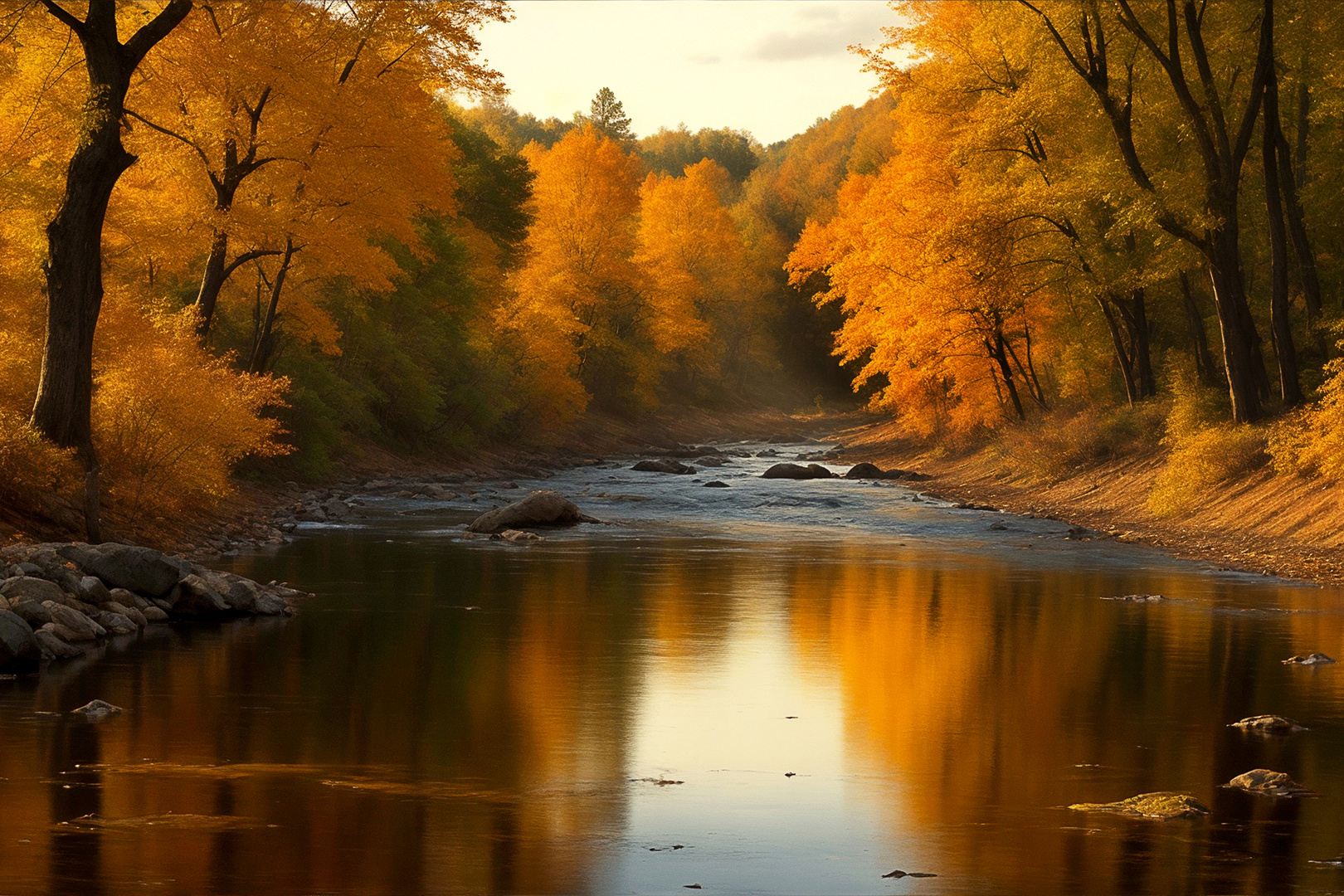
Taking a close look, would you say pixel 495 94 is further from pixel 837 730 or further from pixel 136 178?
pixel 837 730

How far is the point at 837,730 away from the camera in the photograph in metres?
11.1

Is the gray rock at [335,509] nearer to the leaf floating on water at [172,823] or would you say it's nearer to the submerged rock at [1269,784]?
the leaf floating on water at [172,823]

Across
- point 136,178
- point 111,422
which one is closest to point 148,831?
point 111,422

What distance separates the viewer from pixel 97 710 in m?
10.8

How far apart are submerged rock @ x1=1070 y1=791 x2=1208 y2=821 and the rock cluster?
9.14 metres

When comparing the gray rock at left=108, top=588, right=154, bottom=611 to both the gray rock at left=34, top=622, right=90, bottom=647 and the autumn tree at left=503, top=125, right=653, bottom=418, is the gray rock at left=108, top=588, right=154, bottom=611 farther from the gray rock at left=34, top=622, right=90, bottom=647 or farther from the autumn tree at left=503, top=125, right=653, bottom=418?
the autumn tree at left=503, top=125, right=653, bottom=418

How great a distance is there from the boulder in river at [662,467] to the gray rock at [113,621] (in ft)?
98.9

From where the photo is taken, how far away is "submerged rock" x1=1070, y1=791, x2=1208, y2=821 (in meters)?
8.51

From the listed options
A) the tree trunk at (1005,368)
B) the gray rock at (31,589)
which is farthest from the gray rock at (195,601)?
the tree trunk at (1005,368)

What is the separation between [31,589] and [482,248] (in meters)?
37.6

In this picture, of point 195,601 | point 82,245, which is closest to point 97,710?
point 195,601

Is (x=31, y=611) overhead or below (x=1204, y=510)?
below

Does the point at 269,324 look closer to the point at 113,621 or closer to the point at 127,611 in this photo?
the point at 127,611

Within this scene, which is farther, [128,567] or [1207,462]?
[1207,462]
